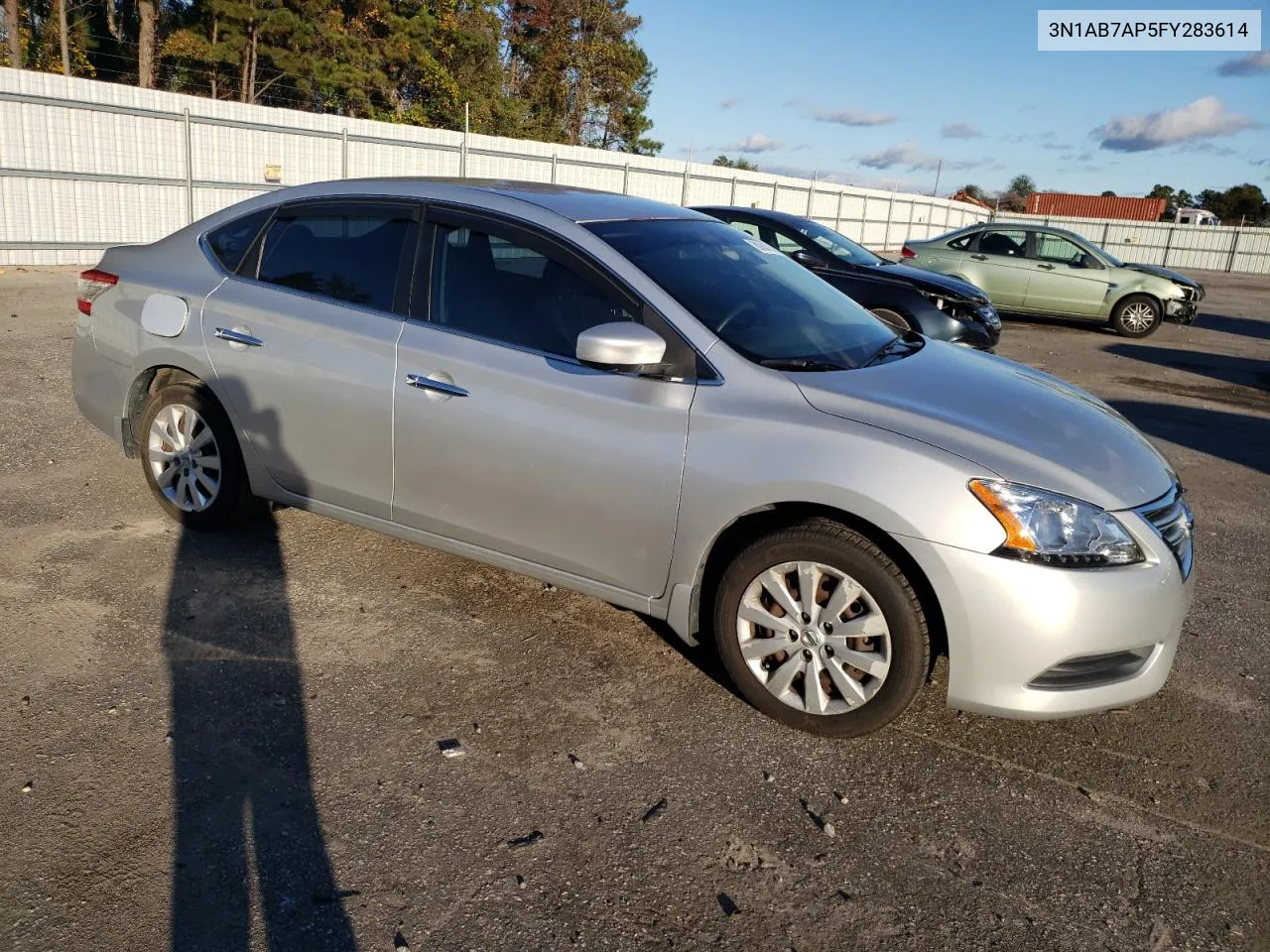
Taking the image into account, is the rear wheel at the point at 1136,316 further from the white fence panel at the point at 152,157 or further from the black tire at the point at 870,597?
the black tire at the point at 870,597

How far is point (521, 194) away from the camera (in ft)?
13.3

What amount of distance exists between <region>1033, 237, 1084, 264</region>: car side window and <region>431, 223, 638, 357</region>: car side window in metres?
13.7

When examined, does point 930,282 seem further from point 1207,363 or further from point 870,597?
point 870,597

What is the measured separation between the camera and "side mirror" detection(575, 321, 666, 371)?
326 centimetres

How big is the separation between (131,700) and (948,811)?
2625 millimetres

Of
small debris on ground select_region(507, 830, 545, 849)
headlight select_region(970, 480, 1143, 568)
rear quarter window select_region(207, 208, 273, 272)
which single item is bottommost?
small debris on ground select_region(507, 830, 545, 849)

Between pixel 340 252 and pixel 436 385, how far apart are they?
0.91 metres

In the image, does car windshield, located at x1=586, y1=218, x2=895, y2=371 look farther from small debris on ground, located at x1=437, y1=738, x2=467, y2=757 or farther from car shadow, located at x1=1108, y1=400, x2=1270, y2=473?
car shadow, located at x1=1108, y1=400, x2=1270, y2=473

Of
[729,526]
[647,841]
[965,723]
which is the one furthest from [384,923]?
[965,723]

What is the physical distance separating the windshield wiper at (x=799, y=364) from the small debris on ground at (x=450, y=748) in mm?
1592

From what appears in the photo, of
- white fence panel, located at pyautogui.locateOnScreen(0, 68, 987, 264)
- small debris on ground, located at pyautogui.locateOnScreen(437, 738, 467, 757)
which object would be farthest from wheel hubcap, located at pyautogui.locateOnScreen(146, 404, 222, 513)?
white fence panel, located at pyautogui.locateOnScreen(0, 68, 987, 264)

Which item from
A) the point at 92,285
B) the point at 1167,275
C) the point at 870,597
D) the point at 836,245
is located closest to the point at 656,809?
the point at 870,597

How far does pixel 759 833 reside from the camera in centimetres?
280

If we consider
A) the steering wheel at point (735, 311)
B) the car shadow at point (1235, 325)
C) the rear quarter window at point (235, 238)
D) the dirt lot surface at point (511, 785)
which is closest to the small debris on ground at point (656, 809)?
the dirt lot surface at point (511, 785)
